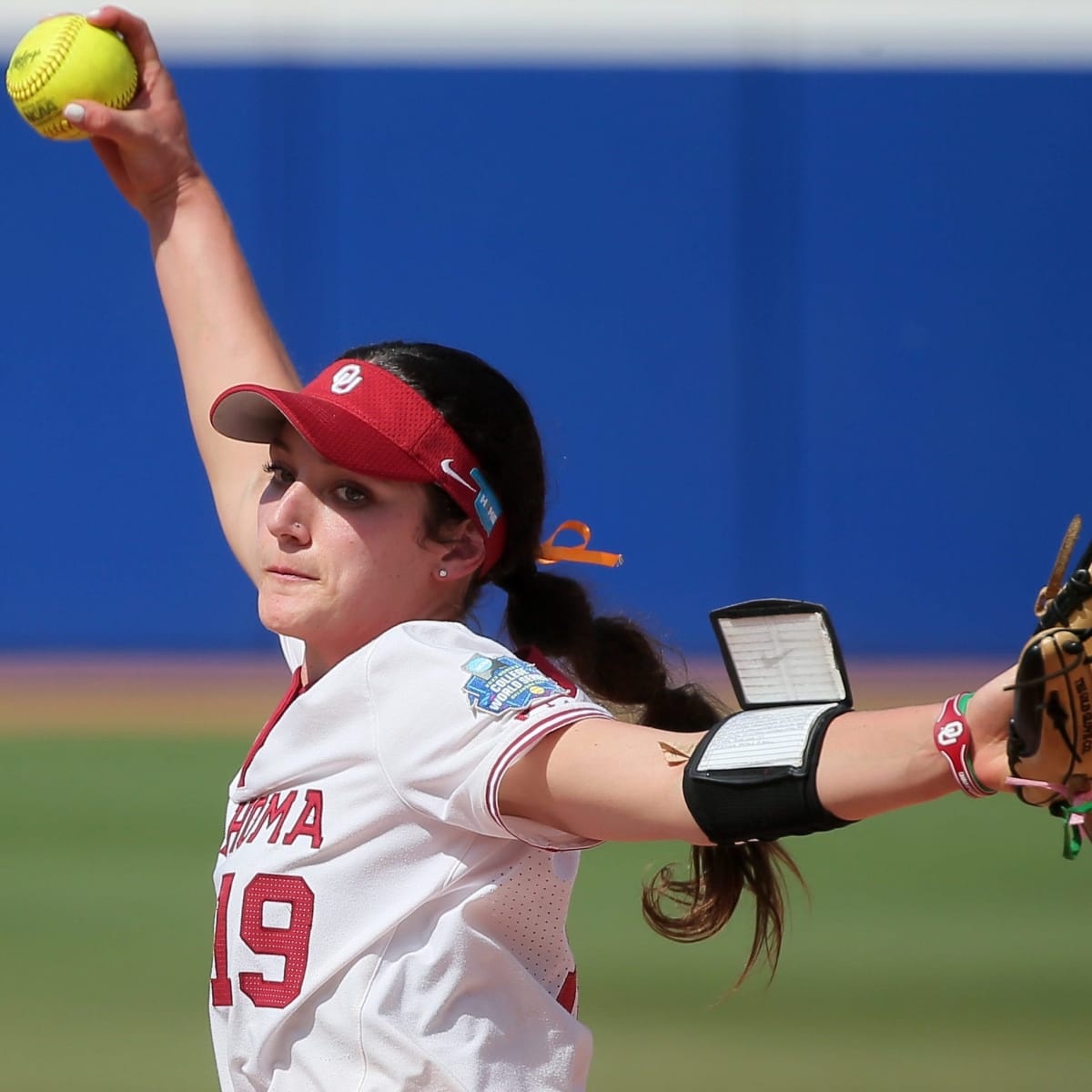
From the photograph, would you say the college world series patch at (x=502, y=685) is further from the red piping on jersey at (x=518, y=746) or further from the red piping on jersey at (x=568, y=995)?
the red piping on jersey at (x=568, y=995)

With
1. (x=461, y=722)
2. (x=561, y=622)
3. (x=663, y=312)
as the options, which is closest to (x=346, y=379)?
(x=561, y=622)

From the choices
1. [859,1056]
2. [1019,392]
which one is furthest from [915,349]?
[859,1056]

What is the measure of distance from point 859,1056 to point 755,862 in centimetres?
152

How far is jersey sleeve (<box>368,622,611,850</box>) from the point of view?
156 centimetres

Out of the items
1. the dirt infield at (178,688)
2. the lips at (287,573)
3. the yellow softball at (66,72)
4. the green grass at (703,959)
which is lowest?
the green grass at (703,959)

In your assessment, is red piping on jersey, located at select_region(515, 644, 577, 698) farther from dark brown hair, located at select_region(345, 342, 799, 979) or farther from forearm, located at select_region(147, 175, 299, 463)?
forearm, located at select_region(147, 175, 299, 463)

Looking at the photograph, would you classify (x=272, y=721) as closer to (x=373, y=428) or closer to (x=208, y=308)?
(x=373, y=428)

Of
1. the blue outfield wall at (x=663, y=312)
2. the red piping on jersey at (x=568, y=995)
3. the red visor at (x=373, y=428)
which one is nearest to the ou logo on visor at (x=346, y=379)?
the red visor at (x=373, y=428)

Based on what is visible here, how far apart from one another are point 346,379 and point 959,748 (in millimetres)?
909

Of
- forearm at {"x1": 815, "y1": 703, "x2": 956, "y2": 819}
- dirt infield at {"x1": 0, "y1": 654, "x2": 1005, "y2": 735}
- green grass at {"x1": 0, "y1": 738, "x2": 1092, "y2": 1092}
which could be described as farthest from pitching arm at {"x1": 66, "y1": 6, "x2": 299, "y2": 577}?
dirt infield at {"x1": 0, "y1": 654, "x2": 1005, "y2": 735}

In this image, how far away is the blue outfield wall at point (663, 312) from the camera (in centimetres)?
758

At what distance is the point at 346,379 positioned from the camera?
192 cm

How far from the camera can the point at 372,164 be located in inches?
303

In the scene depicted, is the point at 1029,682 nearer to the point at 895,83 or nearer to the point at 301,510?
the point at 301,510
